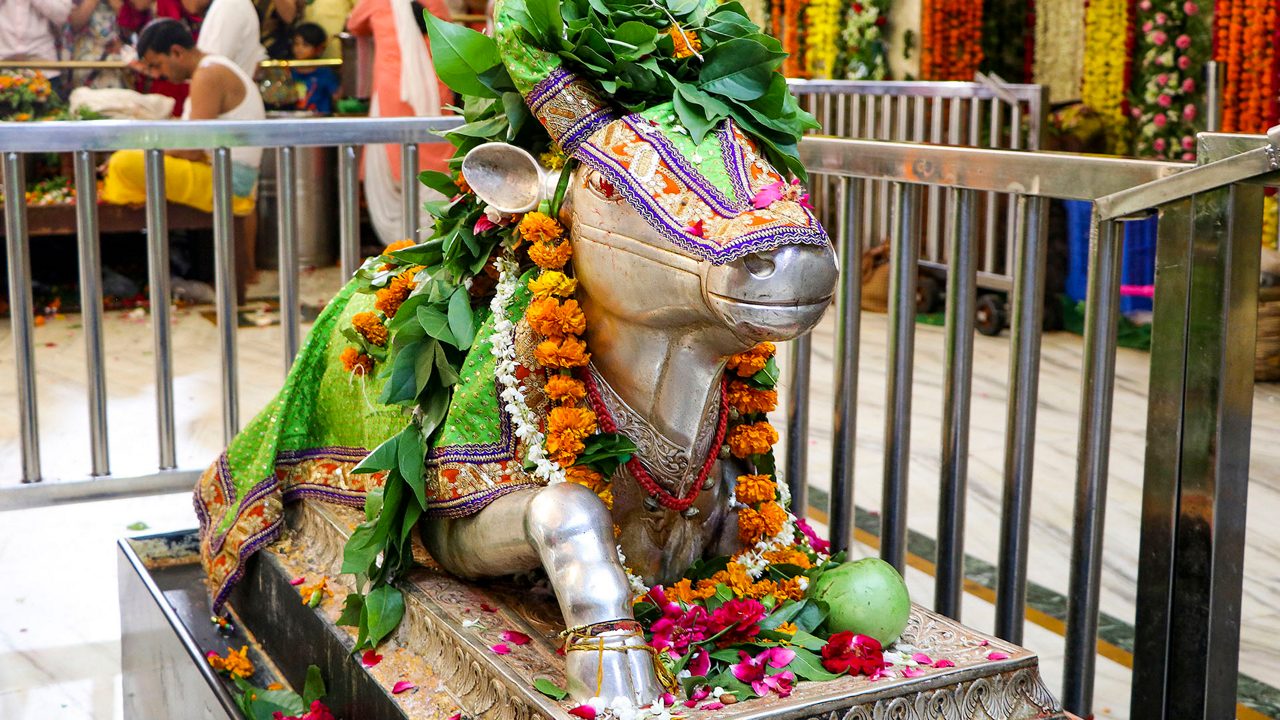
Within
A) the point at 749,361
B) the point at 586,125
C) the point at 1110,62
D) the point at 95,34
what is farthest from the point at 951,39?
the point at 586,125

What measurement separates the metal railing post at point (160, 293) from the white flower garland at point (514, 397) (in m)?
1.64

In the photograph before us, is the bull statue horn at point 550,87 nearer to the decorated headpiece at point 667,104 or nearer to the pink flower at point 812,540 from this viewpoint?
the decorated headpiece at point 667,104

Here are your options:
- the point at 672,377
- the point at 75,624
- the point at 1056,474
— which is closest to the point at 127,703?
the point at 75,624

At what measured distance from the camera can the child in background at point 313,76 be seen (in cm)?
414

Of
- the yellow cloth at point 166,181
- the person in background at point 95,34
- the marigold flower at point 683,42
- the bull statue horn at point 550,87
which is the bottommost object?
the yellow cloth at point 166,181

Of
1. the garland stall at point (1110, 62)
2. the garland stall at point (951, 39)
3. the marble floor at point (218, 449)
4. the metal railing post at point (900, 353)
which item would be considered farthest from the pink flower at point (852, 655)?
the garland stall at point (951, 39)

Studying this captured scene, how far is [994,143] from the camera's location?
6359mm

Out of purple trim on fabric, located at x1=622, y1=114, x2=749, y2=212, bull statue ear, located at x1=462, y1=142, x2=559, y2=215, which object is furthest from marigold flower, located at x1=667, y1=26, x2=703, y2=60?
bull statue ear, located at x1=462, y1=142, x2=559, y2=215

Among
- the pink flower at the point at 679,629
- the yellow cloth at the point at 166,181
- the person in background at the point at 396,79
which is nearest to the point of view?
the pink flower at the point at 679,629

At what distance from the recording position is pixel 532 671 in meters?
1.69

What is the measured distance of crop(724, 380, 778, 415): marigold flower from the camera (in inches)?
74.3

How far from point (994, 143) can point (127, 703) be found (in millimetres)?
4784

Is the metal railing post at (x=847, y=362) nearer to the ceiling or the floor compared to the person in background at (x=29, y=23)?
nearer to the floor

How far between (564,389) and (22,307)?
2.01 metres
